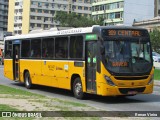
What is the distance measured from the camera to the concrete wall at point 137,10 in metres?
111

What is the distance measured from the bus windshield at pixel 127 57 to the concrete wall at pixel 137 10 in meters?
94.7

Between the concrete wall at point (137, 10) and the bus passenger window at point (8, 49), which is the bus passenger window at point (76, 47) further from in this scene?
the concrete wall at point (137, 10)

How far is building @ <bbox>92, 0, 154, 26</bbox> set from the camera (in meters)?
111

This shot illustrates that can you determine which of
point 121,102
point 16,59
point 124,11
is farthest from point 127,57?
point 124,11

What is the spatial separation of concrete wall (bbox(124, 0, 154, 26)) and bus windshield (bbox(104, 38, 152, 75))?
94712 mm

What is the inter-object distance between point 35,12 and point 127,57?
→ 420 feet

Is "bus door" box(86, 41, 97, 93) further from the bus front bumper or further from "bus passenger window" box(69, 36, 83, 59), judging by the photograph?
the bus front bumper

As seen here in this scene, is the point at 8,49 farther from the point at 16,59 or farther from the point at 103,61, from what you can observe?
the point at 103,61

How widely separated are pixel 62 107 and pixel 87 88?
3.54 m

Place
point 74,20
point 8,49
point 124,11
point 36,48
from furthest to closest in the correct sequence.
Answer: point 124,11, point 74,20, point 8,49, point 36,48

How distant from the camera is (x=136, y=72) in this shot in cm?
1556

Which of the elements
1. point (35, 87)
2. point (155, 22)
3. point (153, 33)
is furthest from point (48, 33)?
point (155, 22)

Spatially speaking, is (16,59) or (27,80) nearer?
(27,80)

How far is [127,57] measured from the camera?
612 inches
